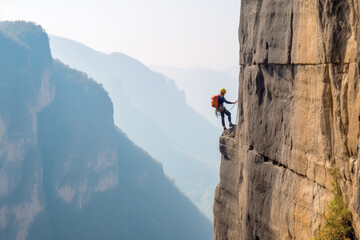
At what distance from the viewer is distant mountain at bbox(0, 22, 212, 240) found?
81188mm

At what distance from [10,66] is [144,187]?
49333 millimetres

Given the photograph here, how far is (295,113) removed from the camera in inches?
348

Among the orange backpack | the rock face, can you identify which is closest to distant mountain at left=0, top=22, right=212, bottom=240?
the orange backpack

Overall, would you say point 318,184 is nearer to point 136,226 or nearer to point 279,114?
point 279,114

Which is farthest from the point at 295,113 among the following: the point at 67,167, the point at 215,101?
the point at 67,167

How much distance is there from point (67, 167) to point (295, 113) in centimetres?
9228

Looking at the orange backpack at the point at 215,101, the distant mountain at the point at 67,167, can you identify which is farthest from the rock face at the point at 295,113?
the distant mountain at the point at 67,167

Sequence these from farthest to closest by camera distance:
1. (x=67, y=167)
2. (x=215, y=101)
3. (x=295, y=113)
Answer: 1. (x=67, y=167)
2. (x=215, y=101)
3. (x=295, y=113)

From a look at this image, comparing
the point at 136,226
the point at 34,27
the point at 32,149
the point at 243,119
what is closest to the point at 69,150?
the point at 32,149

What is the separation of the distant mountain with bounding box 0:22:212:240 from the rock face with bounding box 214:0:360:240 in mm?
71935

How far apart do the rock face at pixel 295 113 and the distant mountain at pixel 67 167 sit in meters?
71.9

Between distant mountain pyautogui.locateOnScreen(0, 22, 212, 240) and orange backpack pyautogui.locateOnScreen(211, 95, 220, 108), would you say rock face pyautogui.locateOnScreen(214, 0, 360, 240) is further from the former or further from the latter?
distant mountain pyautogui.locateOnScreen(0, 22, 212, 240)

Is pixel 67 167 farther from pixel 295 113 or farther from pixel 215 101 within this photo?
pixel 295 113

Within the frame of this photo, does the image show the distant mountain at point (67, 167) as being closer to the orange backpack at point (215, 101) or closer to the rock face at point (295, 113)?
the orange backpack at point (215, 101)
